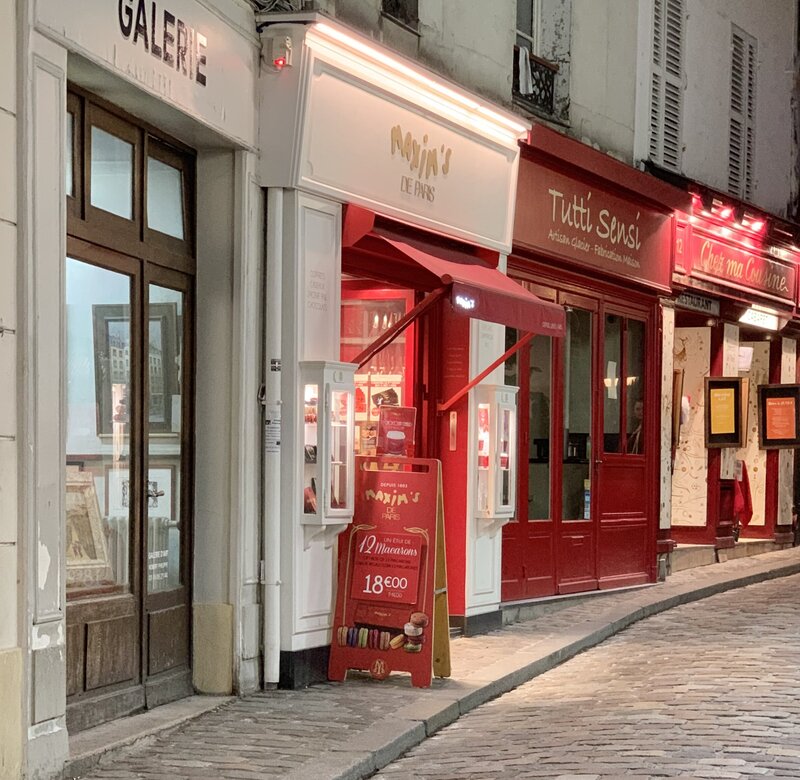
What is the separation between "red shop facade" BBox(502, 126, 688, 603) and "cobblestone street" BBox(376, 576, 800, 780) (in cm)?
181

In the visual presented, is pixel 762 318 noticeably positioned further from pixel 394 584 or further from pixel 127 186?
pixel 127 186

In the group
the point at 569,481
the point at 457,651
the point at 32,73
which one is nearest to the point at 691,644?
the point at 457,651

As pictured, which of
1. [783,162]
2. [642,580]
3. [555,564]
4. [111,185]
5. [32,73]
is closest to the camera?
[32,73]

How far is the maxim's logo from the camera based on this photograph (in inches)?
409

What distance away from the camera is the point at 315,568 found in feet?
30.6

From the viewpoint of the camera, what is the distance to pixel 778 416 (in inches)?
745

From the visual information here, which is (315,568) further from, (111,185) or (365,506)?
(111,185)

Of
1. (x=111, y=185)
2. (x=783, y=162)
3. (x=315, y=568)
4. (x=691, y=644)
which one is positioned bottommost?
(x=691, y=644)

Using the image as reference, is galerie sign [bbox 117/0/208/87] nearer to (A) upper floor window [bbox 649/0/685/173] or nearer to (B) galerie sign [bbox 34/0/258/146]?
(B) galerie sign [bbox 34/0/258/146]

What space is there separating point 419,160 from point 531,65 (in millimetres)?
2835

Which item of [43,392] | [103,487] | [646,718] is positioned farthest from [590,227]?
[43,392]

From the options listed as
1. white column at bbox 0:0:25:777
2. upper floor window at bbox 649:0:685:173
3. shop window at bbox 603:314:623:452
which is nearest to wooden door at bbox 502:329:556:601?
shop window at bbox 603:314:623:452

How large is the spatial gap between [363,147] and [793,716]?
4.44m

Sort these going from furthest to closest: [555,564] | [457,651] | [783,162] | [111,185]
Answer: [783,162], [555,564], [457,651], [111,185]
